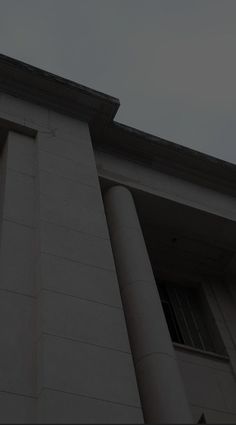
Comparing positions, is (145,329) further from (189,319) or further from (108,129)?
(108,129)

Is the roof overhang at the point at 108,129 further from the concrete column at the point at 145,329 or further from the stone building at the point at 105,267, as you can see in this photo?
the concrete column at the point at 145,329

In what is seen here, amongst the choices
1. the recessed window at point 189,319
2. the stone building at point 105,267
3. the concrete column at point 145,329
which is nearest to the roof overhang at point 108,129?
the stone building at point 105,267

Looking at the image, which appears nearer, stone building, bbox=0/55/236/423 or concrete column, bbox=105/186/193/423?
stone building, bbox=0/55/236/423

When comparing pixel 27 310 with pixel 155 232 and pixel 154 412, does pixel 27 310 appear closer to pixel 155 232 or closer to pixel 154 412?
pixel 154 412

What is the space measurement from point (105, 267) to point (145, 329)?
125 centimetres

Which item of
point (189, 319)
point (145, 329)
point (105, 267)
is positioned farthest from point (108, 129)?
point (145, 329)

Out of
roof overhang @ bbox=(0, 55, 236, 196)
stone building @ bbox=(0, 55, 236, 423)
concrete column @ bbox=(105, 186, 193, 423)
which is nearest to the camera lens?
stone building @ bbox=(0, 55, 236, 423)

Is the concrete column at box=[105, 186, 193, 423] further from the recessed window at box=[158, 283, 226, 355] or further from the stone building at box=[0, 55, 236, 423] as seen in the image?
the recessed window at box=[158, 283, 226, 355]

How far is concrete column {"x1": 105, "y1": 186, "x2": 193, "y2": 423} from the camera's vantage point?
8.84 metres

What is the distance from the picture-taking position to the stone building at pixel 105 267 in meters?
7.73

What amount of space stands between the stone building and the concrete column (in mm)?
24

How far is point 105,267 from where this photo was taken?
9.96m

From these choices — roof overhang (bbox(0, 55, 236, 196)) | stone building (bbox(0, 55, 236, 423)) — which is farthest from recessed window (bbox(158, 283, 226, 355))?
roof overhang (bbox(0, 55, 236, 196))

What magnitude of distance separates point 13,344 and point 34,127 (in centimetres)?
677
